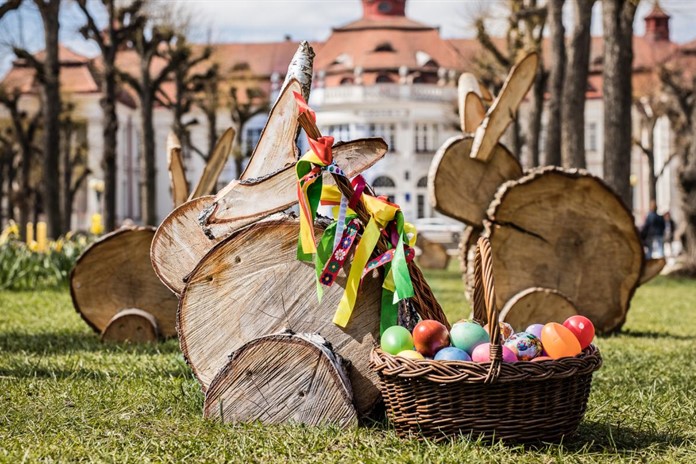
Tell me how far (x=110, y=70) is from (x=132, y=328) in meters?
15.6

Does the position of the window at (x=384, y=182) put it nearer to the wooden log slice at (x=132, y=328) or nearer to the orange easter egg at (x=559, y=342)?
the wooden log slice at (x=132, y=328)

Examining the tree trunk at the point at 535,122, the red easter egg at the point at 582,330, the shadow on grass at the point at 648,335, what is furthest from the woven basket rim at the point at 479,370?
the tree trunk at the point at 535,122

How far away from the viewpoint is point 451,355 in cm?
404

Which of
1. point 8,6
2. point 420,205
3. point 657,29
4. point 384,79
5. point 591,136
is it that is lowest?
point 420,205

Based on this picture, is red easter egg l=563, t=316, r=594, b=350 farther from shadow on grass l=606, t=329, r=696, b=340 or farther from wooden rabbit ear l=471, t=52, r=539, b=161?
shadow on grass l=606, t=329, r=696, b=340

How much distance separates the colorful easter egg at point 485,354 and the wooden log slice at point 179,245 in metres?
1.81

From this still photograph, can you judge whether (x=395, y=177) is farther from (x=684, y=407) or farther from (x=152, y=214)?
(x=684, y=407)

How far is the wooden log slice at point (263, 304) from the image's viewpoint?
458 centimetres

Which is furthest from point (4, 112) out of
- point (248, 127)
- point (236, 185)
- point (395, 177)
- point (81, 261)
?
point (236, 185)

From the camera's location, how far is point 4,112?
1988 inches

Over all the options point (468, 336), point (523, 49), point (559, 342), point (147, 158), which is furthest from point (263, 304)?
point (147, 158)

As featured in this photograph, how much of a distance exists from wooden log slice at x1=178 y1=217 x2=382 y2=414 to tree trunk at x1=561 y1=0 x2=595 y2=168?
10656mm

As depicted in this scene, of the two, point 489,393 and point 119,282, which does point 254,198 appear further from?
point 119,282

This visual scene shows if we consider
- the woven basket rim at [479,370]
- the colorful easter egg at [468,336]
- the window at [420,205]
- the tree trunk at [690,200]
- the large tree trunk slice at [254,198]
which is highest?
the large tree trunk slice at [254,198]
